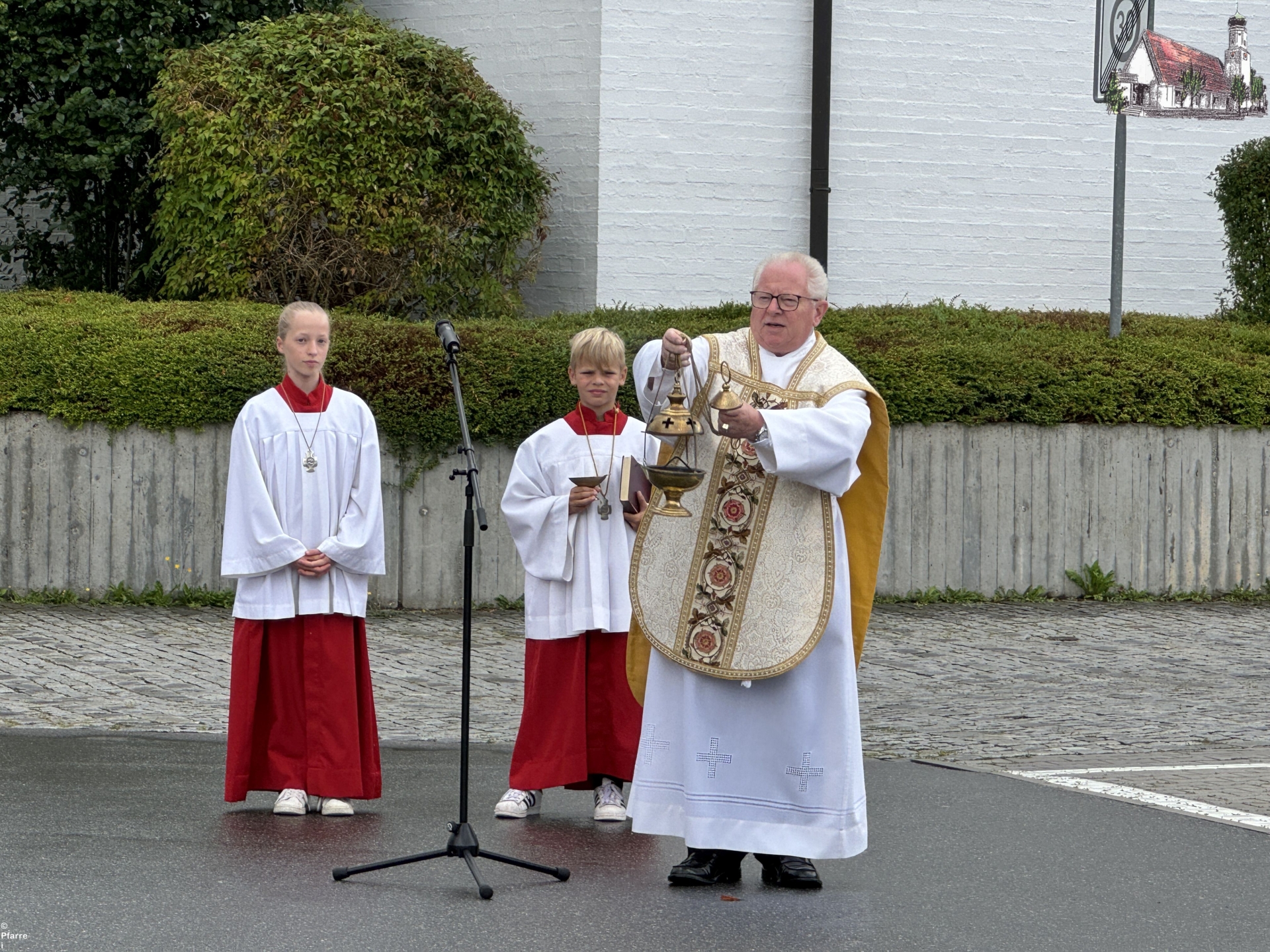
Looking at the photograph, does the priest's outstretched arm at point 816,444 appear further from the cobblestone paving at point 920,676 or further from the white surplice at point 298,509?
the cobblestone paving at point 920,676

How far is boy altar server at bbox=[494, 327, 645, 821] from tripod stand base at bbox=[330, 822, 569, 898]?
106cm

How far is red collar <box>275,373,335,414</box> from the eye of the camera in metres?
7.26

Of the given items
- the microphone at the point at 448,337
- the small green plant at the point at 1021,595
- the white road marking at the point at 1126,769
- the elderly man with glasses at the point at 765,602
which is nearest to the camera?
the elderly man with glasses at the point at 765,602

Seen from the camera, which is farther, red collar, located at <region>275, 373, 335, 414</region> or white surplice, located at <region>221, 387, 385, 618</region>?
red collar, located at <region>275, 373, 335, 414</region>

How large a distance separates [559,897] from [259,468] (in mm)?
2269

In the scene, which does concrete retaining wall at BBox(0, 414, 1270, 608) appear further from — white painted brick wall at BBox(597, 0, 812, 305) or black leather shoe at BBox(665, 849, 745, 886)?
black leather shoe at BBox(665, 849, 745, 886)

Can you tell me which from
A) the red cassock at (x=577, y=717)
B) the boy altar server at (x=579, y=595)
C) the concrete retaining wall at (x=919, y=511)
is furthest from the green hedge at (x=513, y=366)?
the red cassock at (x=577, y=717)

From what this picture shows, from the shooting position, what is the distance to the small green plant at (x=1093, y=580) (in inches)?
542

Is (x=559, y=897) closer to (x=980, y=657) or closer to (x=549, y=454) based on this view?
(x=549, y=454)

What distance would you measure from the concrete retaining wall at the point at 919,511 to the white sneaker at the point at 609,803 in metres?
5.31

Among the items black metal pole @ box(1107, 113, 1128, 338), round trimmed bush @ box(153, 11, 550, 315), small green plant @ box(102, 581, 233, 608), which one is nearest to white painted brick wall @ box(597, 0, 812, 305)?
round trimmed bush @ box(153, 11, 550, 315)

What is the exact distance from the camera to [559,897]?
584 centimetres

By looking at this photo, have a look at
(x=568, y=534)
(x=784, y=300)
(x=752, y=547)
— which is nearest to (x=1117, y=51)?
(x=568, y=534)

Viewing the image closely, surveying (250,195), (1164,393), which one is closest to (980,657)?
(1164,393)
